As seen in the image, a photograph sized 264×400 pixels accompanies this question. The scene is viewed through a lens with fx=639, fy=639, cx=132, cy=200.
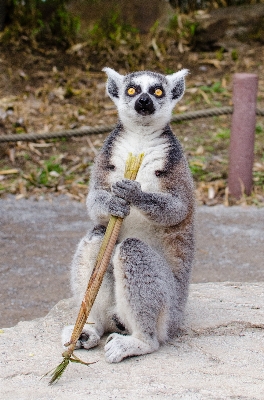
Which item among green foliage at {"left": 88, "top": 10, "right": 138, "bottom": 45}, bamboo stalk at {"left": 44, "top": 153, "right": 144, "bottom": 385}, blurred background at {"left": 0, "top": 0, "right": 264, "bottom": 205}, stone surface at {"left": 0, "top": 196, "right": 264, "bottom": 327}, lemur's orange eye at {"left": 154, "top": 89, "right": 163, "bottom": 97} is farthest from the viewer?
green foliage at {"left": 88, "top": 10, "right": 138, "bottom": 45}

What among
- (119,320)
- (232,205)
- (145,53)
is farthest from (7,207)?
(145,53)

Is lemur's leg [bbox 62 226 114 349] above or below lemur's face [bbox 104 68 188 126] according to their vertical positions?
below

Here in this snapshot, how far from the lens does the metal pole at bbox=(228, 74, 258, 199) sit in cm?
706

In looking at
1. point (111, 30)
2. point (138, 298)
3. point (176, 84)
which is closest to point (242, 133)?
point (176, 84)

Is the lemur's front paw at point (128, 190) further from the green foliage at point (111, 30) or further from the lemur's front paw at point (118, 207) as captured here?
the green foliage at point (111, 30)

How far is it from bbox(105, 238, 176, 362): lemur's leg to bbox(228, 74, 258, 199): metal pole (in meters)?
4.13

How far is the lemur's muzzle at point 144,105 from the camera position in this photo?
133 inches

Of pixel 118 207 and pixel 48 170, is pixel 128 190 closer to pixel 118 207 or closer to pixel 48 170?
pixel 118 207

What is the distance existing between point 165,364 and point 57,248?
10.4 feet

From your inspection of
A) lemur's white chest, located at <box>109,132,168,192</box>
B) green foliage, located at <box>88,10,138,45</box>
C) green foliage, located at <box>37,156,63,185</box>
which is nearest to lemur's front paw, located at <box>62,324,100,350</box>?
lemur's white chest, located at <box>109,132,168,192</box>

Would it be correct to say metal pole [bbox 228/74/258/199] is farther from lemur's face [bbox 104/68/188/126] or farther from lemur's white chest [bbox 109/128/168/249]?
lemur's white chest [bbox 109/128/168/249]

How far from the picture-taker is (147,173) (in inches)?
134

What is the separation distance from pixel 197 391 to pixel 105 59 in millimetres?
8618

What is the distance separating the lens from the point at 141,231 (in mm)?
3432
